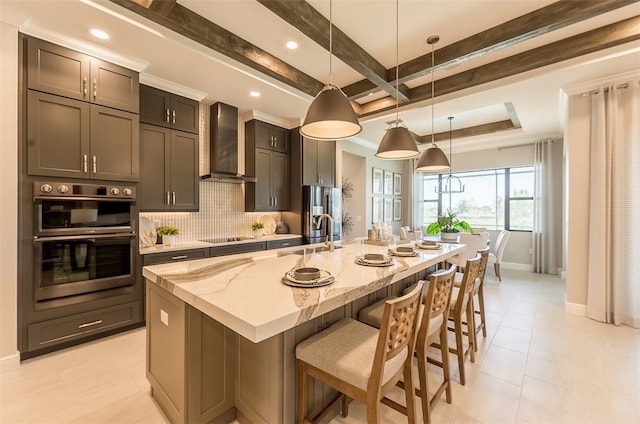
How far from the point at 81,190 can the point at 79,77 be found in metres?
1.08

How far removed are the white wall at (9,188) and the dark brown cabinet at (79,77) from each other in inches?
4.6

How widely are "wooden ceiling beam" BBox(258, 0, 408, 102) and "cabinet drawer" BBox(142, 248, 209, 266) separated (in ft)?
8.71

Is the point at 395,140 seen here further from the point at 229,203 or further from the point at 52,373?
the point at 52,373

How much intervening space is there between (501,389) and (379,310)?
111 cm

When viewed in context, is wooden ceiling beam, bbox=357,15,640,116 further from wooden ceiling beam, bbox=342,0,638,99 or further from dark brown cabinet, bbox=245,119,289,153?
dark brown cabinet, bbox=245,119,289,153

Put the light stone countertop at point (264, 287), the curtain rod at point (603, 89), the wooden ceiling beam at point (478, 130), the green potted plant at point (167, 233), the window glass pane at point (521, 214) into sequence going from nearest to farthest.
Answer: the light stone countertop at point (264, 287), the curtain rod at point (603, 89), the green potted plant at point (167, 233), the wooden ceiling beam at point (478, 130), the window glass pane at point (521, 214)

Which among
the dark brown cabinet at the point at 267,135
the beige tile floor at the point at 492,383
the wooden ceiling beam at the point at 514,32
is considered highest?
the wooden ceiling beam at the point at 514,32

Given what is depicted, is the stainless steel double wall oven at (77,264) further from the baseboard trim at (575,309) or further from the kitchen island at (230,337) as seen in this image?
the baseboard trim at (575,309)

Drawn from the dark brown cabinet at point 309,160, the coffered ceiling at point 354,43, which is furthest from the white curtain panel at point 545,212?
the dark brown cabinet at point 309,160

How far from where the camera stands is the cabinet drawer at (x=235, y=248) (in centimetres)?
352

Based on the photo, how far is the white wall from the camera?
2.18 meters

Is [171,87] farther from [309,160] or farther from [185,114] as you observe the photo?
[309,160]

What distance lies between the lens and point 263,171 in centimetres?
437

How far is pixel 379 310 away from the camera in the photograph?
1.93m
